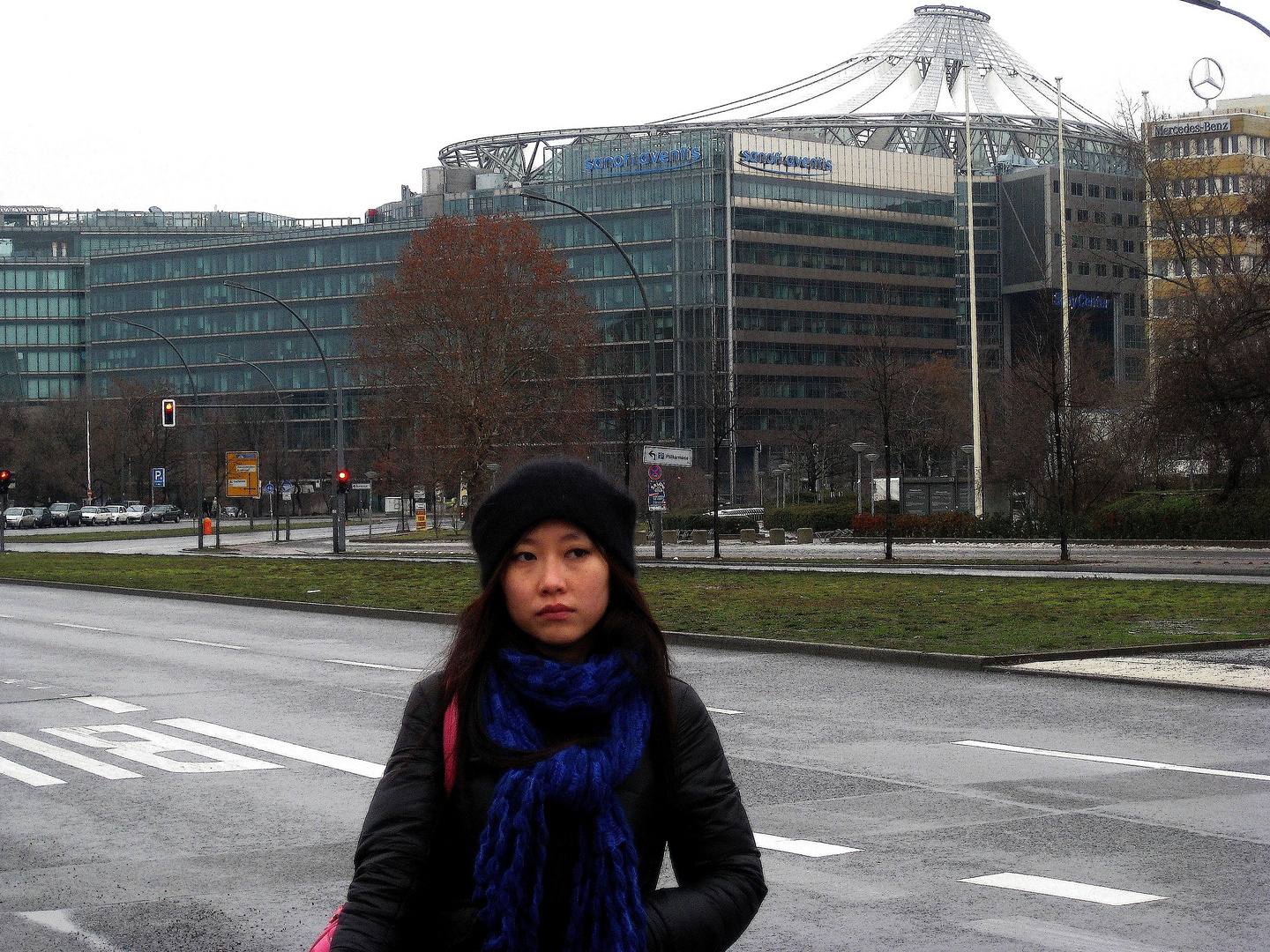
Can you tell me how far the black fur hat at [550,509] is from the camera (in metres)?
3.03

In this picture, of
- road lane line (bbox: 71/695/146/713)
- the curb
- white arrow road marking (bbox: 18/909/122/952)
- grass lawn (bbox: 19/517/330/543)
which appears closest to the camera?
white arrow road marking (bbox: 18/909/122/952)

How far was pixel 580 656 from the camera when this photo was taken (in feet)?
10.0

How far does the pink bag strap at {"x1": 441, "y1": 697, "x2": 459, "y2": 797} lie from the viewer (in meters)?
2.88

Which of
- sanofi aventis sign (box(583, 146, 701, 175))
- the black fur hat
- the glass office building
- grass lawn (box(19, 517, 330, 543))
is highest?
sanofi aventis sign (box(583, 146, 701, 175))

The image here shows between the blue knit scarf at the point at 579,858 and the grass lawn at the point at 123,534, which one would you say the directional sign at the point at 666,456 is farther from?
the grass lawn at the point at 123,534

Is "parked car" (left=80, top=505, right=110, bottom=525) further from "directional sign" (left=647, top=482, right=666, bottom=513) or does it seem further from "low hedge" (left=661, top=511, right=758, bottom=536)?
"directional sign" (left=647, top=482, right=666, bottom=513)

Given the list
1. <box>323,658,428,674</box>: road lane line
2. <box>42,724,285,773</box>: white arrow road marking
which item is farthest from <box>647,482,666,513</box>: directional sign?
<box>42,724,285,773</box>: white arrow road marking

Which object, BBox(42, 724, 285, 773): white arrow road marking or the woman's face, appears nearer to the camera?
the woman's face

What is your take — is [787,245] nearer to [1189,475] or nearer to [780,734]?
[1189,475]

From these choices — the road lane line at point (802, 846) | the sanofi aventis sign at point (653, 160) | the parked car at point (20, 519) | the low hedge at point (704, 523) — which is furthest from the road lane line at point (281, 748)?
the sanofi aventis sign at point (653, 160)

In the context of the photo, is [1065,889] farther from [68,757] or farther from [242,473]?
[242,473]

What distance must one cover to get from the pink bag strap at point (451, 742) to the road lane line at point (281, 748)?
7527mm

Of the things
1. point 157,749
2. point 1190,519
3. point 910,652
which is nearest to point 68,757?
point 157,749

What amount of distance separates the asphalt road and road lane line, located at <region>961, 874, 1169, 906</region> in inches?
0.8
